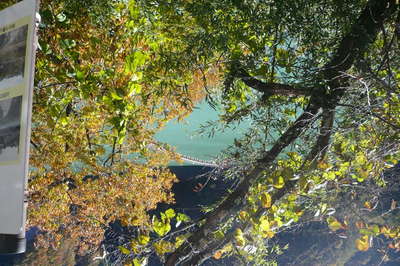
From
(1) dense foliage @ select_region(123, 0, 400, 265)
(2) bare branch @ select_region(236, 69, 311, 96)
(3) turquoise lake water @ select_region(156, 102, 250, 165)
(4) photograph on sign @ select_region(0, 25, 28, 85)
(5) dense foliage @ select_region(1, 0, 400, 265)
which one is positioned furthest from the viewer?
(3) turquoise lake water @ select_region(156, 102, 250, 165)

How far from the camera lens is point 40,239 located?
8.56m

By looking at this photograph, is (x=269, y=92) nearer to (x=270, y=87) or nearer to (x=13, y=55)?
(x=270, y=87)

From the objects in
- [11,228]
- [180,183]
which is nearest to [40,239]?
[180,183]

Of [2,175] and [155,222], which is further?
[155,222]

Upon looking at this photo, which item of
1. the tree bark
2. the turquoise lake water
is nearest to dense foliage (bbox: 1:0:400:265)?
the tree bark

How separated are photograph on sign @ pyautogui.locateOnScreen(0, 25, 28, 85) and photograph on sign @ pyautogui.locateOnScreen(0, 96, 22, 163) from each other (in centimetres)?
7

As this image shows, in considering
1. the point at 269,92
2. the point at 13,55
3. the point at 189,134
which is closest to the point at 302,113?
the point at 269,92

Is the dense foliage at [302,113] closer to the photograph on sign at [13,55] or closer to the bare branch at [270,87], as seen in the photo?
the bare branch at [270,87]

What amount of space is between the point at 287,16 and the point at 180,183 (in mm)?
6042

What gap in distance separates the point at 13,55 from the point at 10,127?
9.7 inches

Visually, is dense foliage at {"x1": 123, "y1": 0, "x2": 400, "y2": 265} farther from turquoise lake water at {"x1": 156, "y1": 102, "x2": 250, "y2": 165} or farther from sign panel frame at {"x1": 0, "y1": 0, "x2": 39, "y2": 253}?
turquoise lake water at {"x1": 156, "y1": 102, "x2": 250, "y2": 165}

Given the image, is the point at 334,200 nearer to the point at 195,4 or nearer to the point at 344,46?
the point at 344,46

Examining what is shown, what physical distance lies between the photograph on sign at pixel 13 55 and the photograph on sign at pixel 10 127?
0.07 meters

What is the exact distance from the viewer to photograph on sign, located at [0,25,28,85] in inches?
61.8
